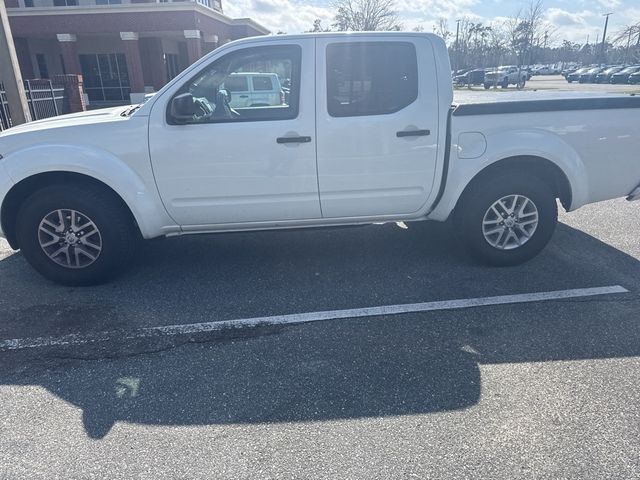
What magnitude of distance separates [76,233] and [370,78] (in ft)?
9.52

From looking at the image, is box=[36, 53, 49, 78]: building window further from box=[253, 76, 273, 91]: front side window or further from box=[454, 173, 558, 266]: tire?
box=[454, 173, 558, 266]: tire

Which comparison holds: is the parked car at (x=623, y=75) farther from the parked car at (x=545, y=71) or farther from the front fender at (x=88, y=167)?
the front fender at (x=88, y=167)

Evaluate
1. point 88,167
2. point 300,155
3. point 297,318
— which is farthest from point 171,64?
point 297,318

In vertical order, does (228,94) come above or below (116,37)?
below

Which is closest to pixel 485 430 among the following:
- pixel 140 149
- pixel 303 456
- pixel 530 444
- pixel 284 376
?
pixel 530 444

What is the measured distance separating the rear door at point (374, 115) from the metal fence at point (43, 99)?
9265 mm

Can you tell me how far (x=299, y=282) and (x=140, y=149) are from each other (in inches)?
70.3

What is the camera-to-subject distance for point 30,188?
4.32 meters

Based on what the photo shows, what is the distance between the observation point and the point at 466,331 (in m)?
3.67

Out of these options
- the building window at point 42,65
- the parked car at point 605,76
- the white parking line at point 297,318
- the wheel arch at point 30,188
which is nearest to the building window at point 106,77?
the building window at point 42,65

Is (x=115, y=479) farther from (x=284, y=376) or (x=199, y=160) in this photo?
(x=199, y=160)

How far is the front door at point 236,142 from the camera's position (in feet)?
13.7

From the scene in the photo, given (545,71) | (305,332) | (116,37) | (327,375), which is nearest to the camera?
(327,375)

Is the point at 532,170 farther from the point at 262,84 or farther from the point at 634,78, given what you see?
the point at 634,78
